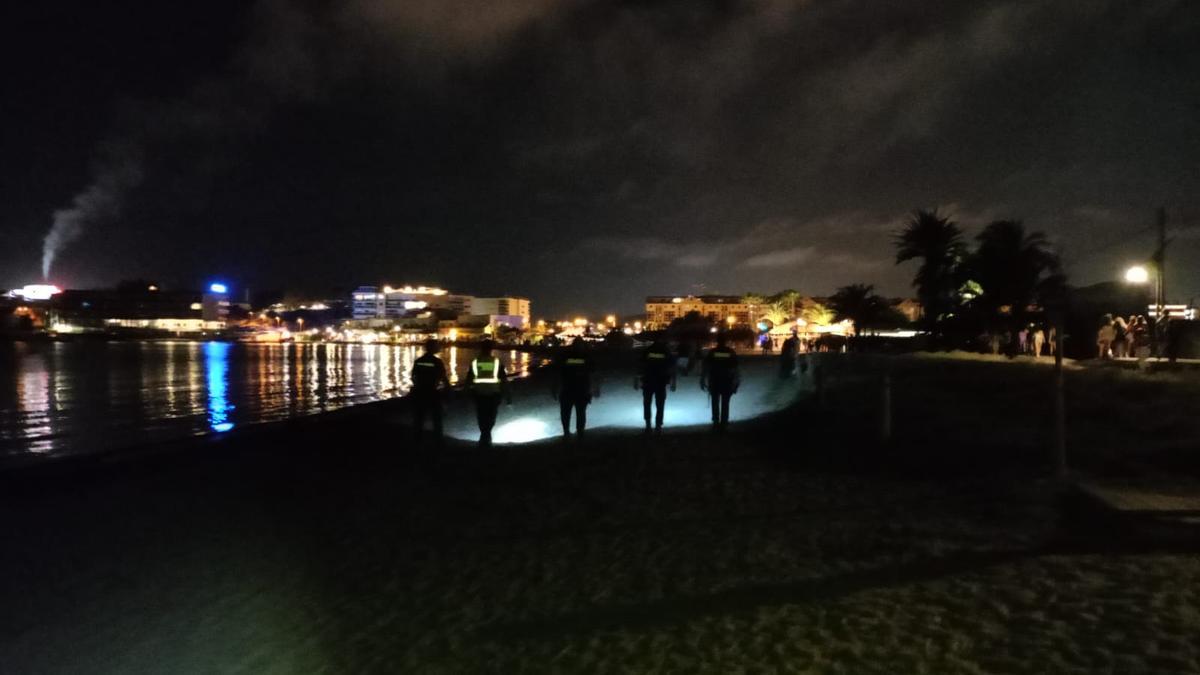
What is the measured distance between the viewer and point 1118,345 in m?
25.2

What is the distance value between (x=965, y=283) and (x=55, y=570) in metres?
36.2

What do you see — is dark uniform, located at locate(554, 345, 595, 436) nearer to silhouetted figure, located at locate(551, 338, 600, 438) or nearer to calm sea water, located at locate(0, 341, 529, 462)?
silhouetted figure, located at locate(551, 338, 600, 438)

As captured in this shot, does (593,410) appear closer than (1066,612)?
No

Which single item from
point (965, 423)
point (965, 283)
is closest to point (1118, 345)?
point (965, 283)

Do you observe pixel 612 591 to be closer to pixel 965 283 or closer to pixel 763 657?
pixel 763 657

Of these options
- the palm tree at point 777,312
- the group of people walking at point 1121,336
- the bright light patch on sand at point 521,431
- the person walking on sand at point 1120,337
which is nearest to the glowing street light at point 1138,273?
the group of people walking at point 1121,336

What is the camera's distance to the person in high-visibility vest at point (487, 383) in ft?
42.6

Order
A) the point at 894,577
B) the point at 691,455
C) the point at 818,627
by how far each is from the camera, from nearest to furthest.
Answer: the point at 818,627, the point at 894,577, the point at 691,455

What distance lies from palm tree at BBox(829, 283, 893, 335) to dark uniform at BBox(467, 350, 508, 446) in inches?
1916

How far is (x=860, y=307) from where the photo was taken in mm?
59125

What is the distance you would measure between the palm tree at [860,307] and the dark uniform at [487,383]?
Result: 48.7 meters

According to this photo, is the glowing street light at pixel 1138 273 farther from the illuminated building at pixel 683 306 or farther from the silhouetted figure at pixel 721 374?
the illuminated building at pixel 683 306

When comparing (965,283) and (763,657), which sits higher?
(965,283)

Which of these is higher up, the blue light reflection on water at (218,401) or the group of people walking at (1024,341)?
the group of people walking at (1024,341)
